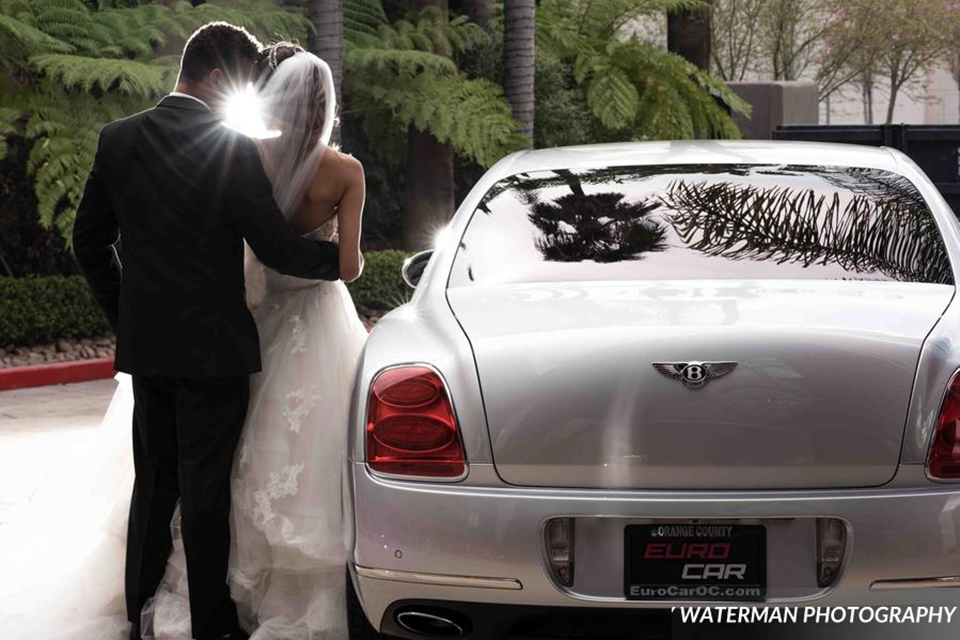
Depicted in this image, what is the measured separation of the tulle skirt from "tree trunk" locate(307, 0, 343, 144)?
9.54m

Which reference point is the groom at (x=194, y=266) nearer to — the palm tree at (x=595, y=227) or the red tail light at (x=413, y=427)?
the palm tree at (x=595, y=227)

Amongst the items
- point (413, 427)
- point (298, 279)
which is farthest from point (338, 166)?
point (413, 427)

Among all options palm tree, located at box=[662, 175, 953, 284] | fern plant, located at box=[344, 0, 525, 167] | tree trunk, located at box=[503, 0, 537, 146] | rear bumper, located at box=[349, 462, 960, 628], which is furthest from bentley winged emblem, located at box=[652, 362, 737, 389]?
tree trunk, located at box=[503, 0, 537, 146]

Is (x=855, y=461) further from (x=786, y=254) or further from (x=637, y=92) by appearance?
(x=637, y=92)

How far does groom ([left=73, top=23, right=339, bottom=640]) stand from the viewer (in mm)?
4215

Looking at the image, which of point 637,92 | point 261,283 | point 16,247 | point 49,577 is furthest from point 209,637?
point 637,92

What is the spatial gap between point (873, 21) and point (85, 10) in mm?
29555

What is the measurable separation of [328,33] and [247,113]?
990 cm

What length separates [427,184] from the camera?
16.6 meters

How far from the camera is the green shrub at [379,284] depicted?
15.3 m

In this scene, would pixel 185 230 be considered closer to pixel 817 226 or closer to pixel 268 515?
pixel 268 515

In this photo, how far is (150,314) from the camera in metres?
4.23

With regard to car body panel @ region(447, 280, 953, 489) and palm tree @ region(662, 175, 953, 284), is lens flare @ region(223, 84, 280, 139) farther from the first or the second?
car body panel @ region(447, 280, 953, 489)

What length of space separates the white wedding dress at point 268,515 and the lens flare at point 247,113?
0.34m
